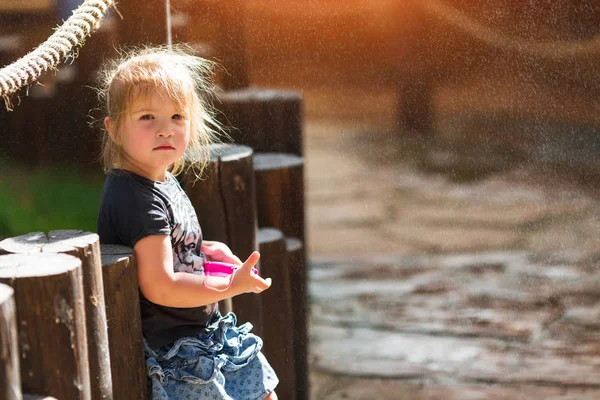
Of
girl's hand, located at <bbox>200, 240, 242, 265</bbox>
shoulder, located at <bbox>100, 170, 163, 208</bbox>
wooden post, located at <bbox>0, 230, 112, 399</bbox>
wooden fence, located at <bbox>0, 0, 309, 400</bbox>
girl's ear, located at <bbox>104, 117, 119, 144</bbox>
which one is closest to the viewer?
wooden post, located at <bbox>0, 230, 112, 399</bbox>

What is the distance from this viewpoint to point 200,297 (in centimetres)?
259

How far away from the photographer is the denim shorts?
8.66 ft

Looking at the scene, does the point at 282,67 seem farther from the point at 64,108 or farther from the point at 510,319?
the point at 510,319

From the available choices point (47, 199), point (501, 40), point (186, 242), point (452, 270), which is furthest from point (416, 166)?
point (47, 199)

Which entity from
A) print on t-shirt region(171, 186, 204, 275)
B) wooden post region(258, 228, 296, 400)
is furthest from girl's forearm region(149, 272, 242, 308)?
wooden post region(258, 228, 296, 400)

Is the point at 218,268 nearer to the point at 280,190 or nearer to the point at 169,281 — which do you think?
the point at 169,281

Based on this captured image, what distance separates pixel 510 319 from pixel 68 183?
1.53 meters

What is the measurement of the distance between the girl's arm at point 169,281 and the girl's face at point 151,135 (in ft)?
0.75

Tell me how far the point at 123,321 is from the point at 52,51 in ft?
2.51

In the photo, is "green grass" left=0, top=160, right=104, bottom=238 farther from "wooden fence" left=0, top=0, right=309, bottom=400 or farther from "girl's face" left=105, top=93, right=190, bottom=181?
"girl's face" left=105, top=93, right=190, bottom=181

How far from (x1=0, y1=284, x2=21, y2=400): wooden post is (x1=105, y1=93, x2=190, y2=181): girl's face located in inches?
31.7

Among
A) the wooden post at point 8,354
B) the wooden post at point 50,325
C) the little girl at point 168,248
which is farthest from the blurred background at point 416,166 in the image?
the wooden post at point 8,354

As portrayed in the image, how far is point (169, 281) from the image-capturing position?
2570 mm

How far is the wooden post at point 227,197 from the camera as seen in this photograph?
3.18 metres
